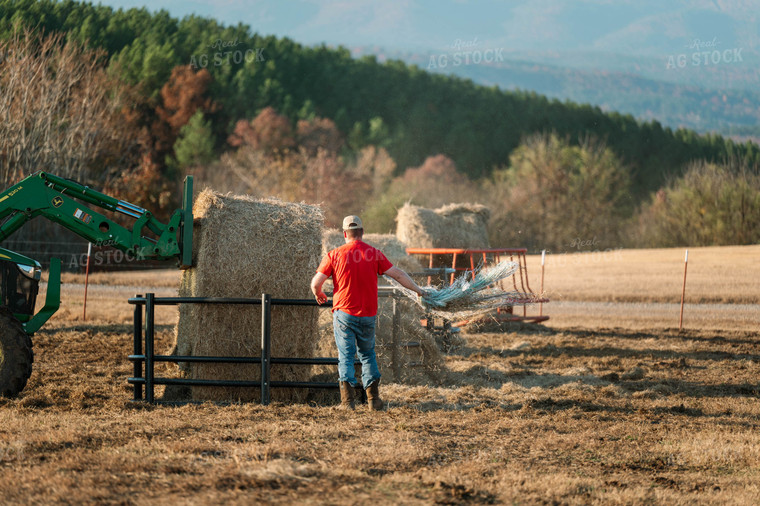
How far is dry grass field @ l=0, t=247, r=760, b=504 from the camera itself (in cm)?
510

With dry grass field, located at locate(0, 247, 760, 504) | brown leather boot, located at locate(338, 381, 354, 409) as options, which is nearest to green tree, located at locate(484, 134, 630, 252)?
dry grass field, located at locate(0, 247, 760, 504)

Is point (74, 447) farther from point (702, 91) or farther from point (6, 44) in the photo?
point (702, 91)

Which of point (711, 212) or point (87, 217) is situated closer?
point (87, 217)

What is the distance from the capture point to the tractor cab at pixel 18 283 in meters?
8.95

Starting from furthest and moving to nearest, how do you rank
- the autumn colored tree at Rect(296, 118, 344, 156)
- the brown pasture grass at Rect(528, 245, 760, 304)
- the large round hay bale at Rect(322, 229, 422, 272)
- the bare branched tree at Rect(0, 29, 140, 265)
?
the autumn colored tree at Rect(296, 118, 344, 156) < the bare branched tree at Rect(0, 29, 140, 265) < the brown pasture grass at Rect(528, 245, 760, 304) < the large round hay bale at Rect(322, 229, 422, 272)

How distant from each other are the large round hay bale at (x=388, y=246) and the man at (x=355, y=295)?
569 centimetres

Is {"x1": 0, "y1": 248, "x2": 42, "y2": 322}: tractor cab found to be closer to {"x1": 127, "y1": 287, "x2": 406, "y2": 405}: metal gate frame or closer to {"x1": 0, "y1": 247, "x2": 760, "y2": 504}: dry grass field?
{"x1": 0, "y1": 247, "x2": 760, "y2": 504}: dry grass field

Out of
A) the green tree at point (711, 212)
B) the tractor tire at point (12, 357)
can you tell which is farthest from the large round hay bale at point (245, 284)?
the green tree at point (711, 212)

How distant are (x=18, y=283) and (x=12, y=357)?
3.61 feet

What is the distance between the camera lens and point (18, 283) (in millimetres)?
9047

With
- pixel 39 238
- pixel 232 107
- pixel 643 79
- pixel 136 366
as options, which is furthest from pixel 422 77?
pixel 643 79

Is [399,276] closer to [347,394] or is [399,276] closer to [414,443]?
[347,394]

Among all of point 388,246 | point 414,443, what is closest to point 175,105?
point 388,246

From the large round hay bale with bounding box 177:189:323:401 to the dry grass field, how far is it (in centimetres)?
95
